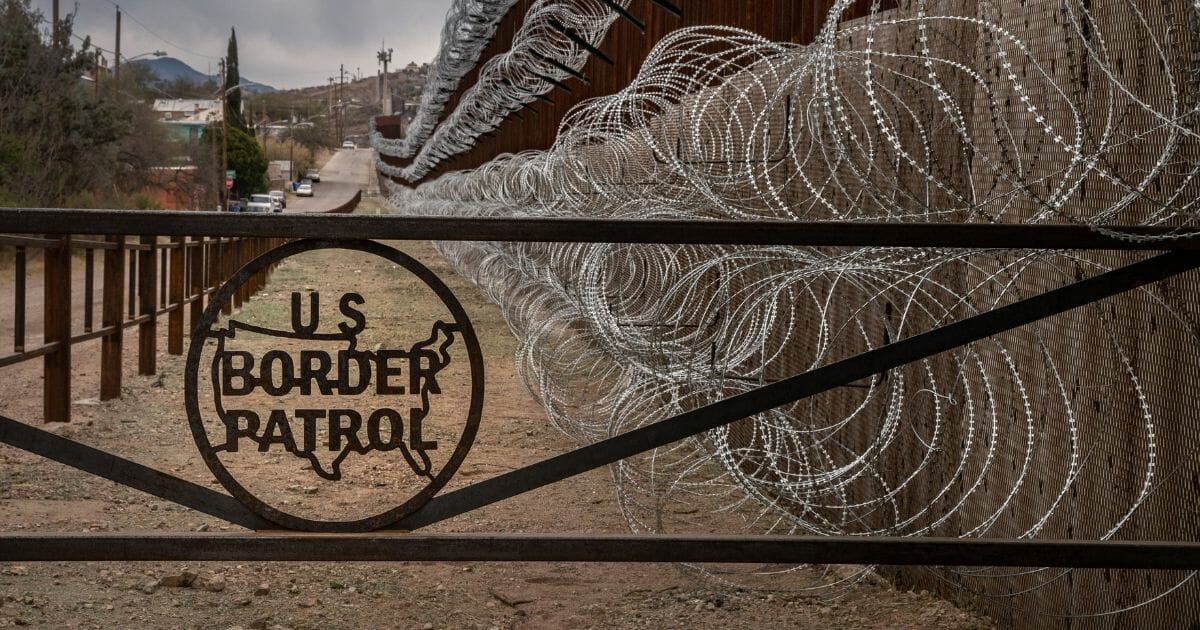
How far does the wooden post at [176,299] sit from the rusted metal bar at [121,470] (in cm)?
926

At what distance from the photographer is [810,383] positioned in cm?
291

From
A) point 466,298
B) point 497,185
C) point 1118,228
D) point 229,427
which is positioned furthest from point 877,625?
point 466,298

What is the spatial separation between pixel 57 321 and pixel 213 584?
3765mm

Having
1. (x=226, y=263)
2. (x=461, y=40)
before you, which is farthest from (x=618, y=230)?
(x=461, y=40)

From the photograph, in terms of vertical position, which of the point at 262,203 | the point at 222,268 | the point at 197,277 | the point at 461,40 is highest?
the point at 461,40

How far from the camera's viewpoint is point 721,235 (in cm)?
281

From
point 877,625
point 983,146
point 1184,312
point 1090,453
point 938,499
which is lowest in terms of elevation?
point 877,625

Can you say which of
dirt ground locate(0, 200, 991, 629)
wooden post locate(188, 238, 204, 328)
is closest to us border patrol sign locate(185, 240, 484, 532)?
dirt ground locate(0, 200, 991, 629)

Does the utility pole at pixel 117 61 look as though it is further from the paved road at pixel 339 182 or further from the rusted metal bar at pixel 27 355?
the rusted metal bar at pixel 27 355

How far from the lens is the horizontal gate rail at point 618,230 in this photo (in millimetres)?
2764

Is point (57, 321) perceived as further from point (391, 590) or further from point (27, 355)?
point (391, 590)

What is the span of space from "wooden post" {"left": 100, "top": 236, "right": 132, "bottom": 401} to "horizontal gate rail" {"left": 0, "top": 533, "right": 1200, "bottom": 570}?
6766 millimetres

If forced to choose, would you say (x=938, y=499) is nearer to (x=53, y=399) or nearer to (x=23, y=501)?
(x=23, y=501)

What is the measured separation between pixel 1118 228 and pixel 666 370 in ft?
9.35
